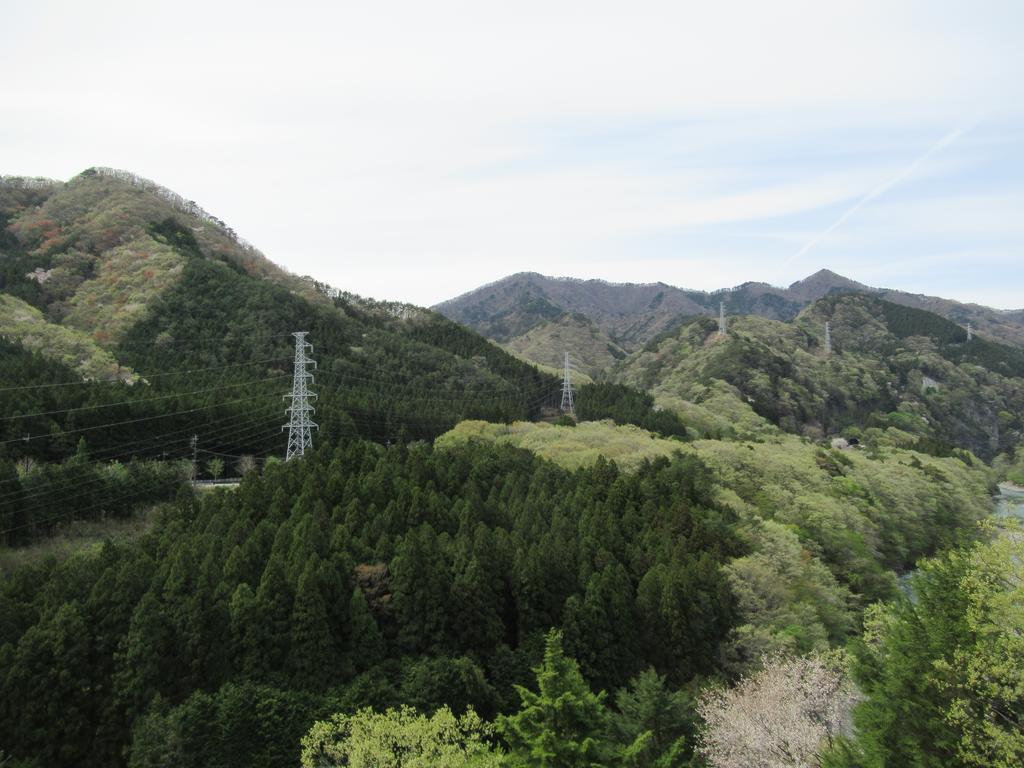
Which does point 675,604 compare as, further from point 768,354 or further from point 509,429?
point 768,354

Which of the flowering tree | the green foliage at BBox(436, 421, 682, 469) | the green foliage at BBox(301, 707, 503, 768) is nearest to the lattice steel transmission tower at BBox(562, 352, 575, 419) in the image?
the green foliage at BBox(436, 421, 682, 469)

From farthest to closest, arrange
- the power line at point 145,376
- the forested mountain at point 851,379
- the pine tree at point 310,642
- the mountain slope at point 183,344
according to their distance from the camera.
Answer: the forested mountain at point 851,379, the mountain slope at point 183,344, the power line at point 145,376, the pine tree at point 310,642

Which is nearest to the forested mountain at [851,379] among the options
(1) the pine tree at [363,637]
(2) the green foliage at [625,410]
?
(2) the green foliage at [625,410]

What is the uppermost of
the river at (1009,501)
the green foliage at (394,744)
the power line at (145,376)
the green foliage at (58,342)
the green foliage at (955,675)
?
the green foliage at (58,342)

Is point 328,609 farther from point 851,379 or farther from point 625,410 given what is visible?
point 851,379

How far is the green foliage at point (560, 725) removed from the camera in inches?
945

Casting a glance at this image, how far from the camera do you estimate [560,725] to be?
81.1 ft

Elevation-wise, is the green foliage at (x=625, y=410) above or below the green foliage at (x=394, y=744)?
above

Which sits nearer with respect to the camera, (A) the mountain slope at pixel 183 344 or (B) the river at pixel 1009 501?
(A) the mountain slope at pixel 183 344

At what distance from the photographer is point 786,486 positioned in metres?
61.0

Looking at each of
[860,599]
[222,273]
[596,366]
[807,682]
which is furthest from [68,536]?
[596,366]

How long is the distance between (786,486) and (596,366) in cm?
13874

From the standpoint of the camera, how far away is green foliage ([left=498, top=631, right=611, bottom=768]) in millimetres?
24000

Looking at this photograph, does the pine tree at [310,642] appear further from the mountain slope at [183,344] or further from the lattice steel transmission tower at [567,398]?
the lattice steel transmission tower at [567,398]
